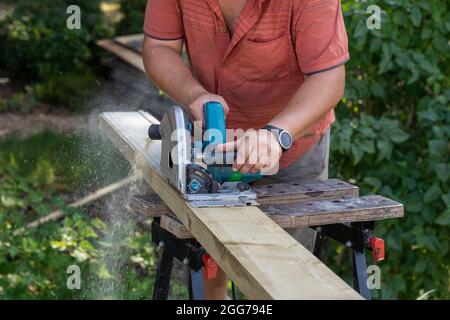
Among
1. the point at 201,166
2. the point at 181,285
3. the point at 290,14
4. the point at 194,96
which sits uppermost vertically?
the point at 290,14

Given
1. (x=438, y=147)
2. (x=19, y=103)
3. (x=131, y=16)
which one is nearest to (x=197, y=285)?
(x=438, y=147)

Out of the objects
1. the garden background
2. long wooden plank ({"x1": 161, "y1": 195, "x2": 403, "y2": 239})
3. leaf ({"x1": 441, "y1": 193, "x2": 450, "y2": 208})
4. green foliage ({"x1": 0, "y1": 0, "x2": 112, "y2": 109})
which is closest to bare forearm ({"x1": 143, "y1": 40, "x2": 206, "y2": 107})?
long wooden plank ({"x1": 161, "y1": 195, "x2": 403, "y2": 239})

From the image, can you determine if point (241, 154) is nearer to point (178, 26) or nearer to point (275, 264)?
point (275, 264)

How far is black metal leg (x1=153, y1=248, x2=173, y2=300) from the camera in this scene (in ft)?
8.82

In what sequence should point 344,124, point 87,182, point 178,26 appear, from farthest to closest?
point 87,182
point 344,124
point 178,26

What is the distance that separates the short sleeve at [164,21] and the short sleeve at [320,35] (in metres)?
0.51

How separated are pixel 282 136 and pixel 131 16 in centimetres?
605

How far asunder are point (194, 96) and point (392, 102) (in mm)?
1938

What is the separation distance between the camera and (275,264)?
198 centimetres

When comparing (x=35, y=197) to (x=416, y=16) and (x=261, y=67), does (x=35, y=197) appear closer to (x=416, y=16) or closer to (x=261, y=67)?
(x=261, y=67)

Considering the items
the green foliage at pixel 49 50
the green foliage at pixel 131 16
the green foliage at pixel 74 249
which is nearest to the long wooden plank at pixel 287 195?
the green foliage at pixel 74 249

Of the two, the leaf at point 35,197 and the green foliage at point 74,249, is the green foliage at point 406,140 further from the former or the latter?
the leaf at point 35,197

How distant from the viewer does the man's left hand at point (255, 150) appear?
7.64 ft
